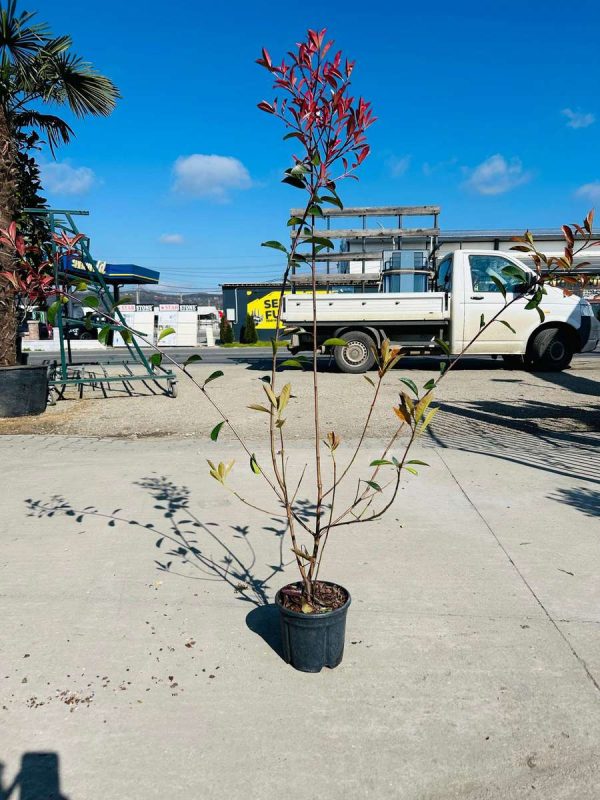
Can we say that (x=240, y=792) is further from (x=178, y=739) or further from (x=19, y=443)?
(x=19, y=443)

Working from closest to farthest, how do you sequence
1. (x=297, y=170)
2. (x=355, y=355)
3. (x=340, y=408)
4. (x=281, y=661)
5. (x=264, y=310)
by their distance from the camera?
1. (x=297, y=170)
2. (x=281, y=661)
3. (x=340, y=408)
4. (x=355, y=355)
5. (x=264, y=310)

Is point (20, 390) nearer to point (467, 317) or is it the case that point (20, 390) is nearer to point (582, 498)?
point (582, 498)

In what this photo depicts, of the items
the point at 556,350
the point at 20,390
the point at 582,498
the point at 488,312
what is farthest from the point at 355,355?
the point at 582,498

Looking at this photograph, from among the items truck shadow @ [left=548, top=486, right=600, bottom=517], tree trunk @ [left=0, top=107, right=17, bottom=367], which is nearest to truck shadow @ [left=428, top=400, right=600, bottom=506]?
truck shadow @ [left=548, top=486, right=600, bottom=517]

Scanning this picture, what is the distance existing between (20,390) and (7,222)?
272cm

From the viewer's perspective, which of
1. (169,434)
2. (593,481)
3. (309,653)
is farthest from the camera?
(169,434)

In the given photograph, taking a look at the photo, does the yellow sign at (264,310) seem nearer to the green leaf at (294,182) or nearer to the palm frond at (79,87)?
the palm frond at (79,87)

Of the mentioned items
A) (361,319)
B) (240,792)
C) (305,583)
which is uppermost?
(361,319)

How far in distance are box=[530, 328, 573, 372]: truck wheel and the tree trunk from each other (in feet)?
32.1

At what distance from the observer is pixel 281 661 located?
284cm

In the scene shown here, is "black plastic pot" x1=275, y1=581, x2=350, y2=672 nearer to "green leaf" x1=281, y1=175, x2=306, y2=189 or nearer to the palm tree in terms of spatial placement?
"green leaf" x1=281, y1=175, x2=306, y2=189

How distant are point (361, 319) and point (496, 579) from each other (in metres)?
9.72

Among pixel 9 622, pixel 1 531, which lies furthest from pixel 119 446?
pixel 9 622

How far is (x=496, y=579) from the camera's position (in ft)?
11.8
